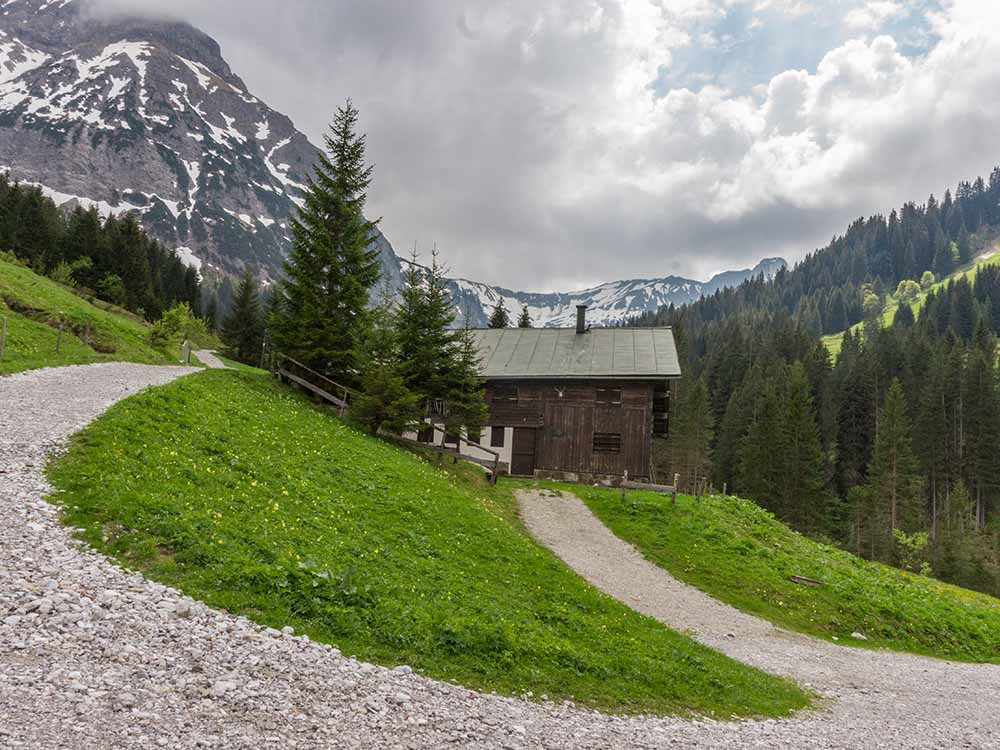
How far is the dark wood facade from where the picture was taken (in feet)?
120

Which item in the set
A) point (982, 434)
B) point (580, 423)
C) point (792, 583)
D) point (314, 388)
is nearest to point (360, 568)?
point (792, 583)

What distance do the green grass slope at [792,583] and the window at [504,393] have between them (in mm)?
12261

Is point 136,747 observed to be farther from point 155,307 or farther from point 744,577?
point 155,307

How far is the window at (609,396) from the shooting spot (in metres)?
37.5

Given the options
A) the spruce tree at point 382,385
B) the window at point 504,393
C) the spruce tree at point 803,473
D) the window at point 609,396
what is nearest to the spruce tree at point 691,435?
the spruce tree at point 803,473

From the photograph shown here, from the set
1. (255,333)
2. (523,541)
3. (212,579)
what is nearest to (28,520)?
(212,579)

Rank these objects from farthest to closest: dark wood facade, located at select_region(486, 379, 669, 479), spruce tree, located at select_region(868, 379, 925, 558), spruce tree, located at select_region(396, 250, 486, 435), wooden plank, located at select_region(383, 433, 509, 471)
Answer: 1. spruce tree, located at select_region(868, 379, 925, 558)
2. dark wood facade, located at select_region(486, 379, 669, 479)
3. spruce tree, located at select_region(396, 250, 486, 435)
4. wooden plank, located at select_region(383, 433, 509, 471)

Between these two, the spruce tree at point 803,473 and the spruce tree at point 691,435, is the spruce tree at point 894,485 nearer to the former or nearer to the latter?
the spruce tree at point 803,473

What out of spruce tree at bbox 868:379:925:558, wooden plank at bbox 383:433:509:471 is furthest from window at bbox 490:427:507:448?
spruce tree at bbox 868:379:925:558

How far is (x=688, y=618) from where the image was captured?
658 inches

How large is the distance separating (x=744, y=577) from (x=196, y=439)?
1884 centimetres

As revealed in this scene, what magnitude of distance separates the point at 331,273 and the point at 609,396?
19.3 metres

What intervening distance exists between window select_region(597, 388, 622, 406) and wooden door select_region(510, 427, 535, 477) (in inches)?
199

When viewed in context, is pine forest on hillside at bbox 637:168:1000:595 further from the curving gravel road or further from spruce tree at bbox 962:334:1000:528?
the curving gravel road
